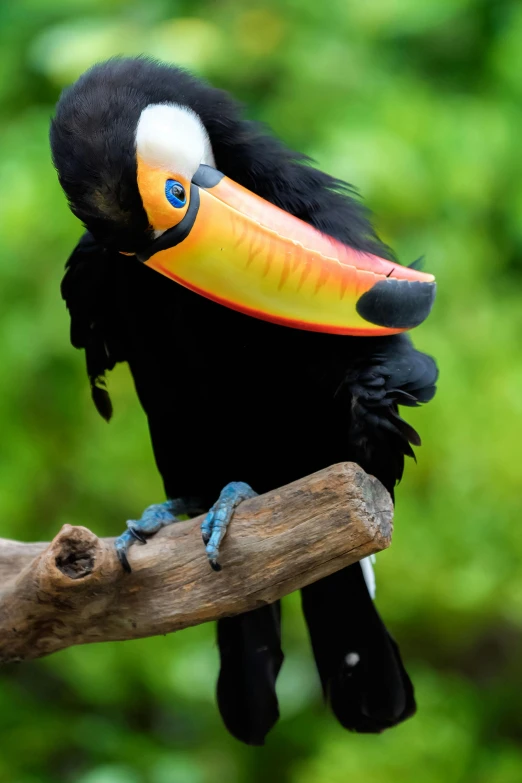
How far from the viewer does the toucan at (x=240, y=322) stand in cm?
152

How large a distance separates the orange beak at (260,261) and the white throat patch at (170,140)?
0.02m

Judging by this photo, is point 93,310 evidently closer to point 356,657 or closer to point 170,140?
point 170,140

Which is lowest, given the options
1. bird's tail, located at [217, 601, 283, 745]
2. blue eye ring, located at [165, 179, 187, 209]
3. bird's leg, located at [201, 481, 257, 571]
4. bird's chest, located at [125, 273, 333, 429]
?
bird's tail, located at [217, 601, 283, 745]

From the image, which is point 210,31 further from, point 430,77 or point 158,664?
point 158,664

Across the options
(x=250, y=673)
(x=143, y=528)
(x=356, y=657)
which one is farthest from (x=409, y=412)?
(x=143, y=528)

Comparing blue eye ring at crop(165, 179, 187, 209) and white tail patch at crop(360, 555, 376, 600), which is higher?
blue eye ring at crop(165, 179, 187, 209)

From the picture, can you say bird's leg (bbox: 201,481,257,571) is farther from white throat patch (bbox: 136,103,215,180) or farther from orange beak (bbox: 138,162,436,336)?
white throat patch (bbox: 136,103,215,180)

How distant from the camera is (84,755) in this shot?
2.71 m

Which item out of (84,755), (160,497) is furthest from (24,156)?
(84,755)

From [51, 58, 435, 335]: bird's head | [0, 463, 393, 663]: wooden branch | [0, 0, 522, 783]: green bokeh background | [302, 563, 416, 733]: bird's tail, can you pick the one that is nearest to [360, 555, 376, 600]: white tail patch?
[302, 563, 416, 733]: bird's tail

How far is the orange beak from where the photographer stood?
1.52 m

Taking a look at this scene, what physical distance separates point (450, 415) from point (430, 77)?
1.13m

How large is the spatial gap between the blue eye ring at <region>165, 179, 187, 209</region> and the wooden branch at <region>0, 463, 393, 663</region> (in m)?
0.47

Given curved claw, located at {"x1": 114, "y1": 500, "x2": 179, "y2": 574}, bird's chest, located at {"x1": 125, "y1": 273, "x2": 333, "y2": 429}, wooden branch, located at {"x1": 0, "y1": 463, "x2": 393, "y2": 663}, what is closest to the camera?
wooden branch, located at {"x1": 0, "y1": 463, "x2": 393, "y2": 663}
